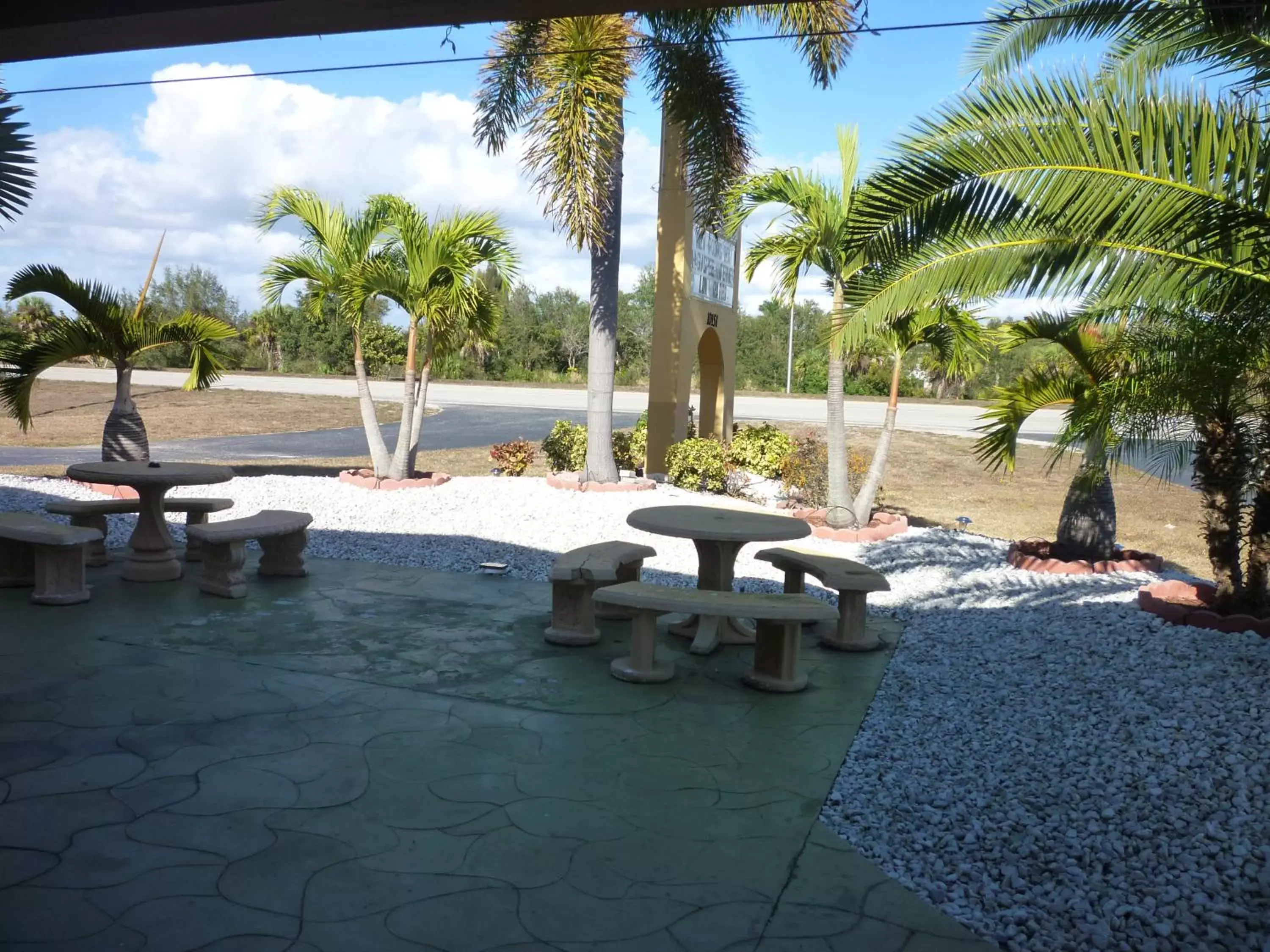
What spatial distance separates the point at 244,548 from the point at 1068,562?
23.1ft

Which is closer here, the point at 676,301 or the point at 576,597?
the point at 576,597

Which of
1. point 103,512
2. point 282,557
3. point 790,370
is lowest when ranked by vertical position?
point 282,557

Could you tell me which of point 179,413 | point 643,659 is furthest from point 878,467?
point 179,413

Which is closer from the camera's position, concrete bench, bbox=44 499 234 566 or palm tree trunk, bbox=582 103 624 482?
concrete bench, bbox=44 499 234 566

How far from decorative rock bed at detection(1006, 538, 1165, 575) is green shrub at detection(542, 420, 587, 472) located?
19.3 feet

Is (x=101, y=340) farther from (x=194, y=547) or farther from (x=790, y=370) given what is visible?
(x=790, y=370)

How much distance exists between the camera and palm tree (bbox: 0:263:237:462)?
11125mm

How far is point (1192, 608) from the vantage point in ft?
22.6

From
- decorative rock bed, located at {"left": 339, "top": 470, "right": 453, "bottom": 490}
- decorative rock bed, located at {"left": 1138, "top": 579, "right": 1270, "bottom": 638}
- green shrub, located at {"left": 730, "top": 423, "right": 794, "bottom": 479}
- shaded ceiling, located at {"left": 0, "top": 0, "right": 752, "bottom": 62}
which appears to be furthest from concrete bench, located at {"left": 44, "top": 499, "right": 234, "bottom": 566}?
decorative rock bed, located at {"left": 1138, "top": 579, "right": 1270, "bottom": 638}

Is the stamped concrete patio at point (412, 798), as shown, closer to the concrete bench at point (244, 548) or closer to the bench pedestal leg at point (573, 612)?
the bench pedestal leg at point (573, 612)

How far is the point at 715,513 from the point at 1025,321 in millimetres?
3807

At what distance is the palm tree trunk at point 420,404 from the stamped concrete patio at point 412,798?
659cm

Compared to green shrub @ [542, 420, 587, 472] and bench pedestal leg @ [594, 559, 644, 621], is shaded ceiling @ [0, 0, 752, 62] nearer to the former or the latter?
bench pedestal leg @ [594, 559, 644, 621]

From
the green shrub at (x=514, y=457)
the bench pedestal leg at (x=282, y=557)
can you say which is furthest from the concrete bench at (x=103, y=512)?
the green shrub at (x=514, y=457)
